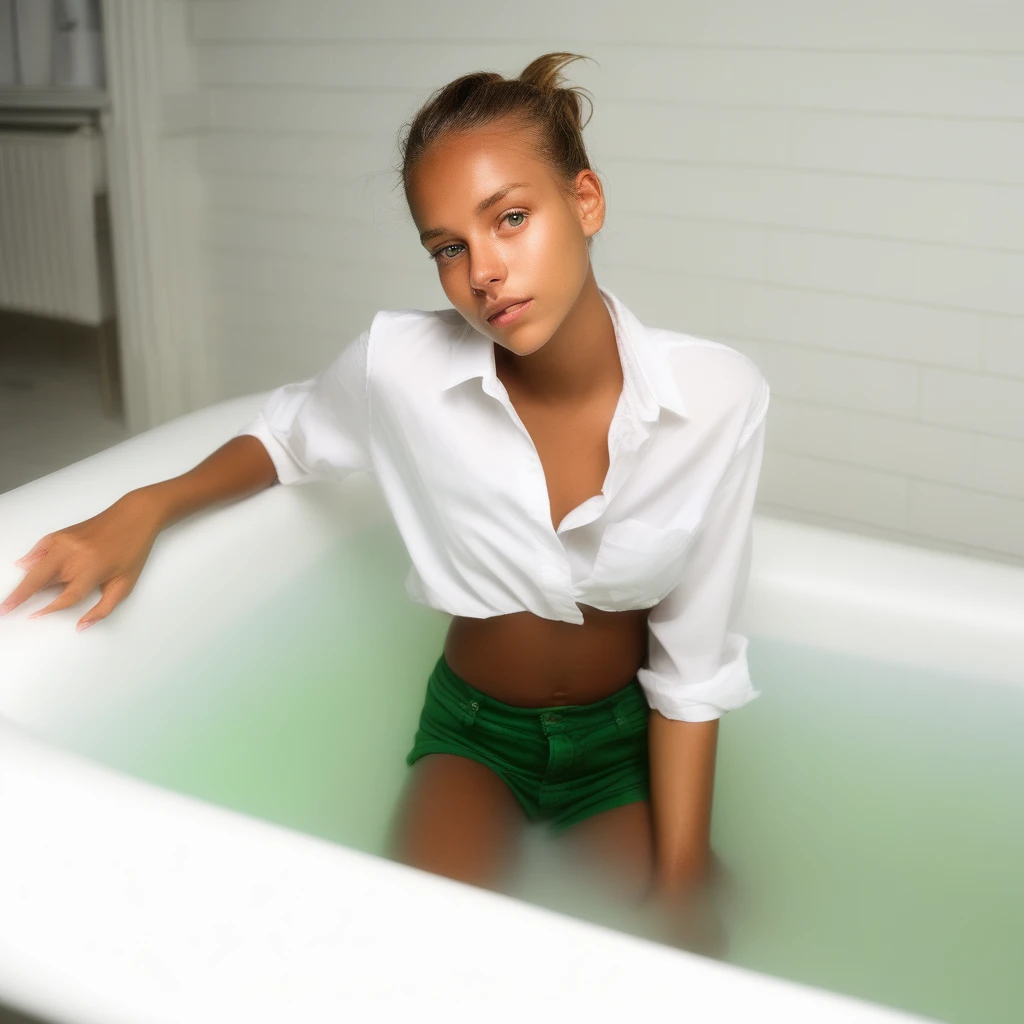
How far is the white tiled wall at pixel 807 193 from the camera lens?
2.19 meters

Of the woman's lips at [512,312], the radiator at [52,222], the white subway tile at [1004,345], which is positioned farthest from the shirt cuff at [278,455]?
the radiator at [52,222]

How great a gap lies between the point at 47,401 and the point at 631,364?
299 cm

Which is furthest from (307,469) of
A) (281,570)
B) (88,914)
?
(88,914)

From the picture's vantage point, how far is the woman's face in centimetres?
104

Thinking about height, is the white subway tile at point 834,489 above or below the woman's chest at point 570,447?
below

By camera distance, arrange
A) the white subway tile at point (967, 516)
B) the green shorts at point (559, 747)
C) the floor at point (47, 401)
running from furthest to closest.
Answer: the floor at point (47, 401) → the white subway tile at point (967, 516) → the green shorts at point (559, 747)

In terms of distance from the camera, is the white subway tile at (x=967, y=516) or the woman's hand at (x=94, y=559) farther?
the white subway tile at (x=967, y=516)

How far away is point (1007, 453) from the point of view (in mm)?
2320

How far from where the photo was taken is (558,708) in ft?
4.44

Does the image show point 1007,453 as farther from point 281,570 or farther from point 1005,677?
point 281,570

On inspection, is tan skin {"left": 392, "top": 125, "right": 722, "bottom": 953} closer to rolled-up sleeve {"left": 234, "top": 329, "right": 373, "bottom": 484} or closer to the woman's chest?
the woman's chest

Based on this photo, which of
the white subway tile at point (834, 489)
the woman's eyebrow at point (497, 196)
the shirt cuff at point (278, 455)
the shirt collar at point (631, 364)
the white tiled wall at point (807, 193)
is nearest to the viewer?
the woman's eyebrow at point (497, 196)

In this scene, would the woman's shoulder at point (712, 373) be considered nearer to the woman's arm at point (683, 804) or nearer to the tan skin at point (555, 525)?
the tan skin at point (555, 525)

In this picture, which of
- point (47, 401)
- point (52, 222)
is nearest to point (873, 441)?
point (52, 222)
